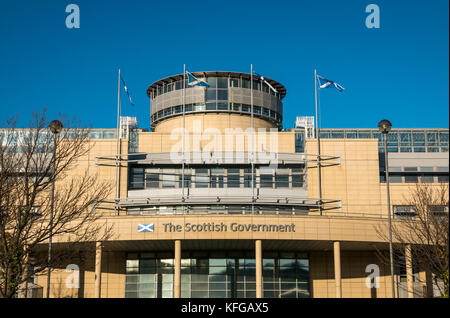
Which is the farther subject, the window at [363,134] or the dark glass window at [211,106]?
the window at [363,134]

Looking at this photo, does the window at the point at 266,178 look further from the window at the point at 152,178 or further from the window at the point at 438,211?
the window at the point at 438,211

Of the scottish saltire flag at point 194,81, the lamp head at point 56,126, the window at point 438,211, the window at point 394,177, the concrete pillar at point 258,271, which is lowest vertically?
the concrete pillar at point 258,271

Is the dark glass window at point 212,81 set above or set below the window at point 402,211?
above

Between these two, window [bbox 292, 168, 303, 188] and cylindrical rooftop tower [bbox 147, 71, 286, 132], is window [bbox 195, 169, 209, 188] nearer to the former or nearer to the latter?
cylindrical rooftop tower [bbox 147, 71, 286, 132]

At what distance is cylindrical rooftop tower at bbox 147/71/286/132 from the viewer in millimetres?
53875

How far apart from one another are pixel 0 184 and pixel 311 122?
38.6 meters

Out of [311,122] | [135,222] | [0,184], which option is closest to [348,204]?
[311,122]

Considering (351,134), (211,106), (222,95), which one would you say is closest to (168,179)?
(211,106)

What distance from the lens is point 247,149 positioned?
50344mm

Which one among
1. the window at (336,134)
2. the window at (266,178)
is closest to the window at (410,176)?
the window at (336,134)

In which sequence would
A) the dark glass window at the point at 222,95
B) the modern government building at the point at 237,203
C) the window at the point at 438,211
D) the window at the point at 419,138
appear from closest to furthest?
the window at the point at 438,211 → the modern government building at the point at 237,203 → the dark glass window at the point at 222,95 → the window at the point at 419,138

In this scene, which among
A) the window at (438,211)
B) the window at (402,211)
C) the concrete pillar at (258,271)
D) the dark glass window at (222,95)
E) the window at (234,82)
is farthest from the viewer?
the window at (234,82)

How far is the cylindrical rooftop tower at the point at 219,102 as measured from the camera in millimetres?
53875
